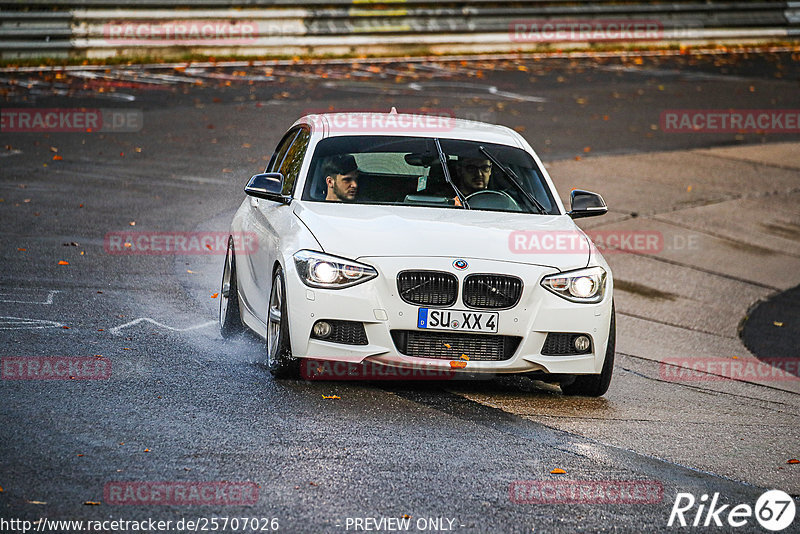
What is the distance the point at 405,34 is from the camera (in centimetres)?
2733

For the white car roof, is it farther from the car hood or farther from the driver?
the car hood

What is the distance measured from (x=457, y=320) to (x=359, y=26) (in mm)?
20193

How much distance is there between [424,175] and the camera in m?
8.60

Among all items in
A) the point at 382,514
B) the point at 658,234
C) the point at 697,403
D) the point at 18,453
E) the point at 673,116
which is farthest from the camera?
the point at 673,116

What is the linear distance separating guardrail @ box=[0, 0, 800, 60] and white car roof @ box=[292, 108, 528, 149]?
1488cm

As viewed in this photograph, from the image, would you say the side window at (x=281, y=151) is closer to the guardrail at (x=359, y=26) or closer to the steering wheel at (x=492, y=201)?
the steering wheel at (x=492, y=201)

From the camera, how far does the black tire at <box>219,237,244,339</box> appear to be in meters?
9.02

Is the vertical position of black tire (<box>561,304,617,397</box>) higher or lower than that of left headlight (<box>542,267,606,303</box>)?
lower

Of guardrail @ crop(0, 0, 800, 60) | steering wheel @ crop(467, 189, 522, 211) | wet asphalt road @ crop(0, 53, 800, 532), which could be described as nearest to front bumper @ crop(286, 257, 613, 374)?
wet asphalt road @ crop(0, 53, 800, 532)

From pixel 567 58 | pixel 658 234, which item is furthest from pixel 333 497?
pixel 567 58

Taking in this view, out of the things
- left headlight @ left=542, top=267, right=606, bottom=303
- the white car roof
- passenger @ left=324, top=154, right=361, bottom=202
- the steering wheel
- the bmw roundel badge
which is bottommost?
left headlight @ left=542, top=267, right=606, bottom=303

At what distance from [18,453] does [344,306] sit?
2.11 meters

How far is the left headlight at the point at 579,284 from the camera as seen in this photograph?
24.4ft

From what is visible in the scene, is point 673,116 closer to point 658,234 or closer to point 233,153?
point 658,234
